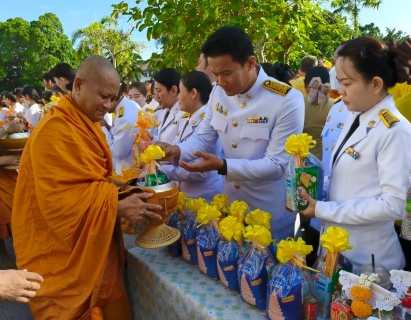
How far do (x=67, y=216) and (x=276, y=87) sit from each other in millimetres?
1574

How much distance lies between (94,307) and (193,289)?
78 centimetres

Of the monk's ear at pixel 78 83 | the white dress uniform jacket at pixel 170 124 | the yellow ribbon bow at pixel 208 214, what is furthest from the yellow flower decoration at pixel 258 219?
the white dress uniform jacket at pixel 170 124

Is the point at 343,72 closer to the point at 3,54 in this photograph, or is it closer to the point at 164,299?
the point at 164,299

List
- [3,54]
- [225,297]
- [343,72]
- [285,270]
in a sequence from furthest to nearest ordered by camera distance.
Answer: [3,54]
[225,297]
[343,72]
[285,270]

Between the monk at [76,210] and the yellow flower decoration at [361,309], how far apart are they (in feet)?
3.76

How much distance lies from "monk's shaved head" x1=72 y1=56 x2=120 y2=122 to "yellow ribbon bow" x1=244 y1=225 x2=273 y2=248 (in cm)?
130

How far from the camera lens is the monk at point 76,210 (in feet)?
7.03

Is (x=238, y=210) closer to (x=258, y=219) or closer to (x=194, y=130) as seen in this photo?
(x=258, y=219)

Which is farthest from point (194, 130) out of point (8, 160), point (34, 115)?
point (34, 115)

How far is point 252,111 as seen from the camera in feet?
8.28

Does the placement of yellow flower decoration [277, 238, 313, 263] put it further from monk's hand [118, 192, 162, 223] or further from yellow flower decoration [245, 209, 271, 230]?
monk's hand [118, 192, 162, 223]

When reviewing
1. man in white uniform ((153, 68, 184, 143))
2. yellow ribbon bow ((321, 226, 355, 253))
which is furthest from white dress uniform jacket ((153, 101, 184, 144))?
yellow ribbon bow ((321, 226, 355, 253))

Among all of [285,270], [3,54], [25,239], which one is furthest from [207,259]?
[3,54]

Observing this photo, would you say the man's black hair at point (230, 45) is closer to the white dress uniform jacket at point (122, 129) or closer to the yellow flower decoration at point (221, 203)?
the yellow flower decoration at point (221, 203)
